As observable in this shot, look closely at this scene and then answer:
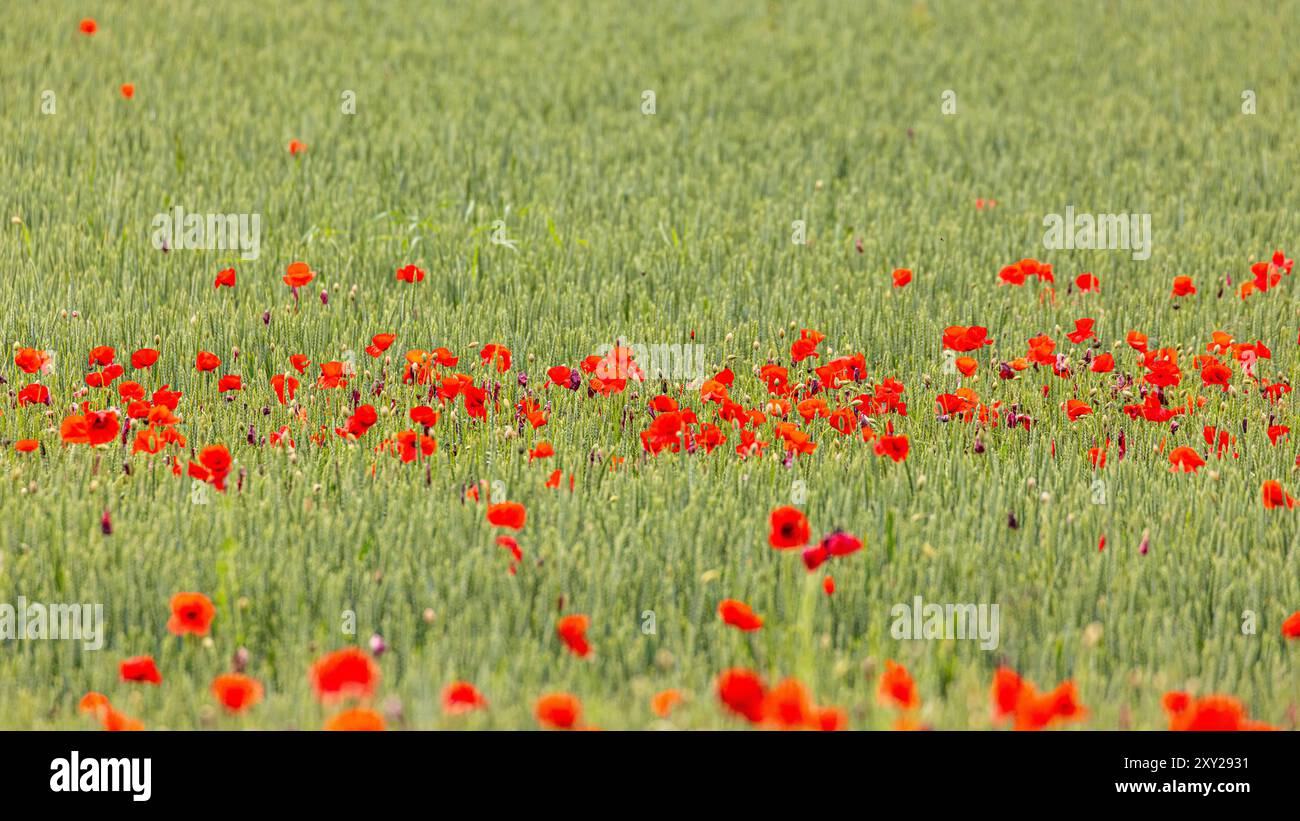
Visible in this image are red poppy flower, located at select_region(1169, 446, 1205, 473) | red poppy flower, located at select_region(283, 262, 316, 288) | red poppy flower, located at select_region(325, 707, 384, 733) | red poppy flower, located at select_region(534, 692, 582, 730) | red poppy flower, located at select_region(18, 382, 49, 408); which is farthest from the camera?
red poppy flower, located at select_region(283, 262, 316, 288)

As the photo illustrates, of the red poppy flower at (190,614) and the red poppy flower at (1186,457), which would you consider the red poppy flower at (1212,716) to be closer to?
the red poppy flower at (1186,457)

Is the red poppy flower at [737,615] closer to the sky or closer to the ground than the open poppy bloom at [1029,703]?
closer to the sky

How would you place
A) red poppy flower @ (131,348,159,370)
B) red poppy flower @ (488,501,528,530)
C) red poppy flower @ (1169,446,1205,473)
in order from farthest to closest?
1. red poppy flower @ (131,348,159,370)
2. red poppy flower @ (1169,446,1205,473)
3. red poppy flower @ (488,501,528,530)

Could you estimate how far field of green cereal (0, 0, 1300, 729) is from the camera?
10.5 feet

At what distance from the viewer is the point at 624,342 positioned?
586 cm

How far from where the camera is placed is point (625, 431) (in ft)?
15.5

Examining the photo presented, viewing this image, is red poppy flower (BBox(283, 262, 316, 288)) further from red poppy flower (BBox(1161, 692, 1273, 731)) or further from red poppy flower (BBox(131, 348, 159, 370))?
red poppy flower (BBox(1161, 692, 1273, 731))

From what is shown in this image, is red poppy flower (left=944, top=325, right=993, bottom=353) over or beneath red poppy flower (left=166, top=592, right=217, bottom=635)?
over

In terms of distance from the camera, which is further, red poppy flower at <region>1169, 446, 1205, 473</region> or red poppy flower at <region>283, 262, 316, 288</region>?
red poppy flower at <region>283, 262, 316, 288</region>

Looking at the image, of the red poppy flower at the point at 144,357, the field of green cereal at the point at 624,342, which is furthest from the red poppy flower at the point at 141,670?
the red poppy flower at the point at 144,357

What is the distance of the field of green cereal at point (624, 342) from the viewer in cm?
320

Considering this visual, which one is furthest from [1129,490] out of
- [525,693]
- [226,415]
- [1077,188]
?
[1077,188]

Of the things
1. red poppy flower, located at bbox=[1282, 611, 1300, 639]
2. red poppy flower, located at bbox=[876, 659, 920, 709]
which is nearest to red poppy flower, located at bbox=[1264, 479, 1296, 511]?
red poppy flower, located at bbox=[1282, 611, 1300, 639]

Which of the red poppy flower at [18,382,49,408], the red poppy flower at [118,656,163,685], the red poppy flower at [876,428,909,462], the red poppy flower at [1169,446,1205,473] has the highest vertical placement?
the red poppy flower at [18,382,49,408]
